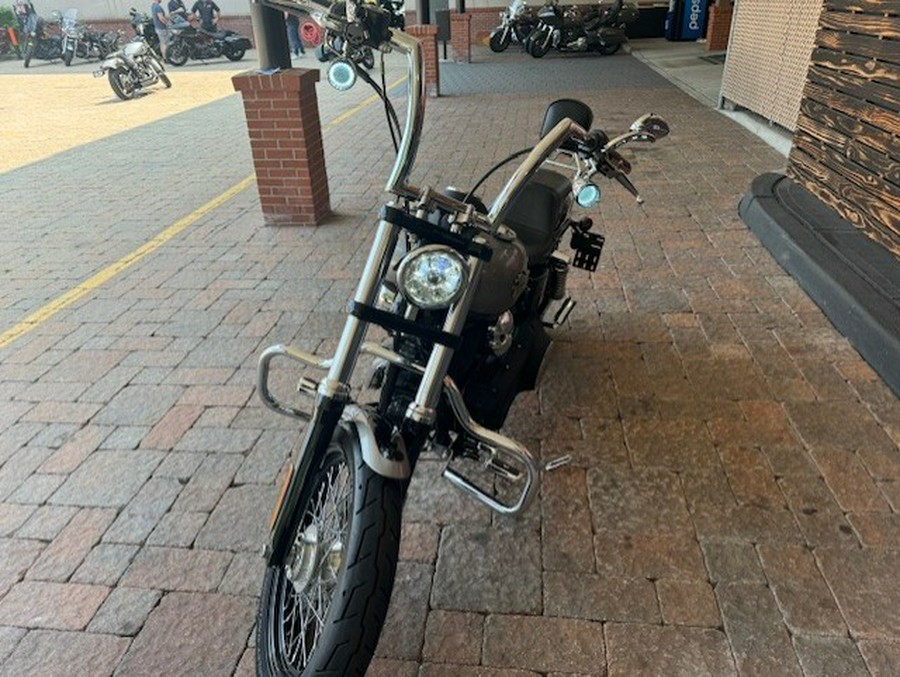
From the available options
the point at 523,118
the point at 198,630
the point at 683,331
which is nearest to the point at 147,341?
the point at 198,630

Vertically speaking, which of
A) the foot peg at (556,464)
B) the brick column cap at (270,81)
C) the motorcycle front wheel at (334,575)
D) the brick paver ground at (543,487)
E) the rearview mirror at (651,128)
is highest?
the rearview mirror at (651,128)

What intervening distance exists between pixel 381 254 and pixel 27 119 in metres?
10.4

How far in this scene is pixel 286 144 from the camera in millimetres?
4598

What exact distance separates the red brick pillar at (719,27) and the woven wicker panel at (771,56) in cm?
650

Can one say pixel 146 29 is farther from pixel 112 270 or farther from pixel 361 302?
pixel 361 302

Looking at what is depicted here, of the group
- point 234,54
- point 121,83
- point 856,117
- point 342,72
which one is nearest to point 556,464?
point 342,72

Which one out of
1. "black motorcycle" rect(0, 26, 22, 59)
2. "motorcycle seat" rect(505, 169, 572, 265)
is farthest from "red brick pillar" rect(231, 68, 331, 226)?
"black motorcycle" rect(0, 26, 22, 59)

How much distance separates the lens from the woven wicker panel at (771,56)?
5.99 metres

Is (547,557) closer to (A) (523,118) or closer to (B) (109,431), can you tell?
(B) (109,431)

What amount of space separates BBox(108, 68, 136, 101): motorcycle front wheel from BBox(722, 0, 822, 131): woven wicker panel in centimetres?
928

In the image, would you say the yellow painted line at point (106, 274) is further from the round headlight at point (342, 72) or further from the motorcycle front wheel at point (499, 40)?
the motorcycle front wheel at point (499, 40)

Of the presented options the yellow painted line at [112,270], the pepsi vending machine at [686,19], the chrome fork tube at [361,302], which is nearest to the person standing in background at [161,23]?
the pepsi vending machine at [686,19]

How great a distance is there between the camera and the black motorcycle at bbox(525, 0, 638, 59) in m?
14.4

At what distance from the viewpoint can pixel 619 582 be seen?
1.92 m
